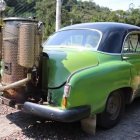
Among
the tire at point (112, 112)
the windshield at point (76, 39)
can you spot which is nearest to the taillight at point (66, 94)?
the tire at point (112, 112)

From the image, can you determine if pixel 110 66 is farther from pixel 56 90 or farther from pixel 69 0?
pixel 69 0

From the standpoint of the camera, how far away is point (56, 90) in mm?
5227

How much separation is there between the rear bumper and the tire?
664 millimetres

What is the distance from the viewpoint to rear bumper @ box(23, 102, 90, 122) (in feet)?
16.2

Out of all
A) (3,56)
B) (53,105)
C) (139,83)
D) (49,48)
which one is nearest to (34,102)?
(53,105)

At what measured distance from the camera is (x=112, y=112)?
A: 19.7ft

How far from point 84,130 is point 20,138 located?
38.6 inches

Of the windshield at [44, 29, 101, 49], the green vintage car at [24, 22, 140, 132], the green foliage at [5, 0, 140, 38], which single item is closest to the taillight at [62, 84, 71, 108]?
the green vintage car at [24, 22, 140, 132]

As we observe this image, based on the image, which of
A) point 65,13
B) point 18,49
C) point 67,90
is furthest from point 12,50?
point 65,13

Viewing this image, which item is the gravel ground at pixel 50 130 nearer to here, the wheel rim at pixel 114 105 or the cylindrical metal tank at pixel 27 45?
the wheel rim at pixel 114 105

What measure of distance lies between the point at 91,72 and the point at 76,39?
4.35ft

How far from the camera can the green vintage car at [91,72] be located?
5.05 m

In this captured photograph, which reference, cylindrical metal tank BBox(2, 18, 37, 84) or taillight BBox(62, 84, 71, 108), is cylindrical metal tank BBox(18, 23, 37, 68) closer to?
cylindrical metal tank BBox(2, 18, 37, 84)

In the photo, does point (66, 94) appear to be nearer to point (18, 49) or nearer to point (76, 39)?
point (18, 49)
